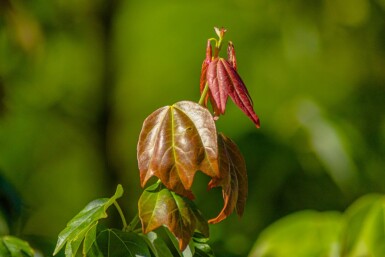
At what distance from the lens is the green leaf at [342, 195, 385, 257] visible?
1043 mm

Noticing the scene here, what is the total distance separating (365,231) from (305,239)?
83 millimetres

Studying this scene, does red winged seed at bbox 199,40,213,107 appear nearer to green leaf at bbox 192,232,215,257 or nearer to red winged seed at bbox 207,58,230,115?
red winged seed at bbox 207,58,230,115

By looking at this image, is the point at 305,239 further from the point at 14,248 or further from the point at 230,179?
the point at 14,248

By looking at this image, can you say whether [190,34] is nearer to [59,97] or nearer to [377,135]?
[59,97]

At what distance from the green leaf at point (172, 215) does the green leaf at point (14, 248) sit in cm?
21

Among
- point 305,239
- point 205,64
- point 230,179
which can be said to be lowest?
point 305,239

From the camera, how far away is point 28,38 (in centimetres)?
253

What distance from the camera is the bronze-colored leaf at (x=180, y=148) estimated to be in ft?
2.75

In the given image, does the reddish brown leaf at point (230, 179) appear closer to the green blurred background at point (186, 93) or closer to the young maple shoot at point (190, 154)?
the young maple shoot at point (190, 154)

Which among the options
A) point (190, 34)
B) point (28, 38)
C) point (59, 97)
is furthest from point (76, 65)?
point (28, 38)

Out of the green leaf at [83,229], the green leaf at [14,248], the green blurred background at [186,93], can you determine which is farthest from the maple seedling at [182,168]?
the green blurred background at [186,93]

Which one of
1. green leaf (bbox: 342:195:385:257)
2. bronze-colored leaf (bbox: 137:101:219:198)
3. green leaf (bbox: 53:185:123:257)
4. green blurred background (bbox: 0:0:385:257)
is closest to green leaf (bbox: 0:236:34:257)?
green leaf (bbox: 53:185:123:257)

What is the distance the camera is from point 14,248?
40.4 inches

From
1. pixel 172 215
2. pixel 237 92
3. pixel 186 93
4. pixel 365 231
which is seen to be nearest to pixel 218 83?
pixel 237 92
